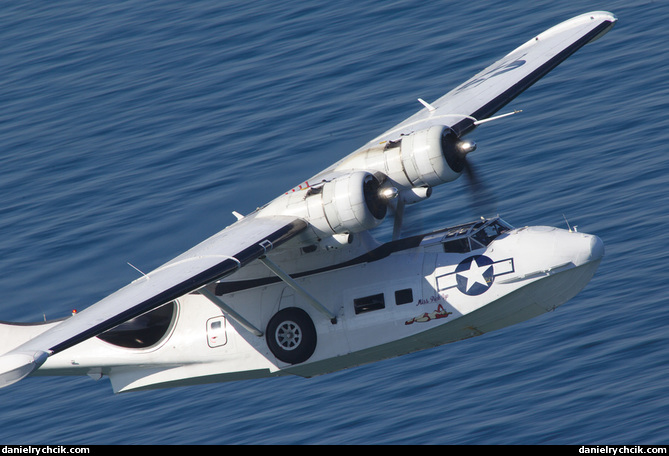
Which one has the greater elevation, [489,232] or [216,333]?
[489,232]

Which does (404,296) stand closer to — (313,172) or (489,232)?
(489,232)

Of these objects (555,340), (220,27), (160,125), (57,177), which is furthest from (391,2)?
(555,340)

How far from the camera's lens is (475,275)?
21.4 meters

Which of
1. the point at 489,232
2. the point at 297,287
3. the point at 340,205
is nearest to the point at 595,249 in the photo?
the point at 489,232

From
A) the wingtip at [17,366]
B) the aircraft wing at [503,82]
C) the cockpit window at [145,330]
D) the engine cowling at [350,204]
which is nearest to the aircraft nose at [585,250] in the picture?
the aircraft wing at [503,82]

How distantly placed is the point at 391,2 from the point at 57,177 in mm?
18467

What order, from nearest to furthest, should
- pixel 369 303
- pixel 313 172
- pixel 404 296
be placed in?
pixel 404 296 → pixel 369 303 → pixel 313 172

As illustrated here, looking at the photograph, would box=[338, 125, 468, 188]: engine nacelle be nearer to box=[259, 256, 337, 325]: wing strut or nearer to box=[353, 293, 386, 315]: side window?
box=[353, 293, 386, 315]: side window

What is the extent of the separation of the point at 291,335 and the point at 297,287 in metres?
1.69

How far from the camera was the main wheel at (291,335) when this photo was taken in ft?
73.1

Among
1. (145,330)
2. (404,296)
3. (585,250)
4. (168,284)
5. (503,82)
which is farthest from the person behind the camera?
(503,82)

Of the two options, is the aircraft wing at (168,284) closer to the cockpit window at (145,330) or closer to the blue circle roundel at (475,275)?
the cockpit window at (145,330)

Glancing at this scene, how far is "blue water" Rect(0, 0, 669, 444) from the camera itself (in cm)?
2338

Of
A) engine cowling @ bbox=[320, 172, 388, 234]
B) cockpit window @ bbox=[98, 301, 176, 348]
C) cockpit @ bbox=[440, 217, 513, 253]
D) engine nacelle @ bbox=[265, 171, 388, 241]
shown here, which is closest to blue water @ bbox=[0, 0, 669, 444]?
cockpit @ bbox=[440, 217, 513, 253]
